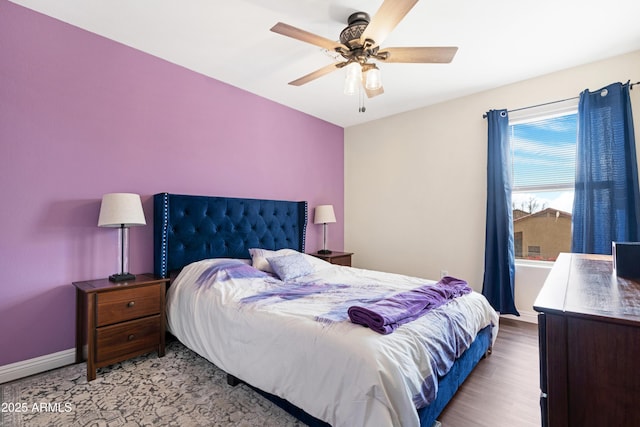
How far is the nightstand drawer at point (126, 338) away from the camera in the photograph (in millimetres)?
2190

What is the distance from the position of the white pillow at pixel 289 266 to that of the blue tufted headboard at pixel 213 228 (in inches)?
20.6

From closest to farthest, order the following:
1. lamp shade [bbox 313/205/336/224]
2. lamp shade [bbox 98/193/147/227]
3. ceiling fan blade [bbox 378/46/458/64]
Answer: ceiling fan blade [bbox 378/46/458/64]
lamp shade [bbox 98/193/147/227]
lamp shade [bbox 313/205/336/224]

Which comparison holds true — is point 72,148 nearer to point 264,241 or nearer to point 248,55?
point 248,55

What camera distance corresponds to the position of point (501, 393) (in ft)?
6.62

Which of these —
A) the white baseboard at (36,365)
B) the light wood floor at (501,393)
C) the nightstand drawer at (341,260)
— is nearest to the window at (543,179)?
the light wood floor at (501,393)

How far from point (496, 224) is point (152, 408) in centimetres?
356

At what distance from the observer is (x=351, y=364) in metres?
1.39

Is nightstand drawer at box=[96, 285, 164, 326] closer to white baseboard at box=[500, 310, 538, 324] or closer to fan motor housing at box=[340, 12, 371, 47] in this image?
fan motor housing at box=[340, 12, 371, 47]

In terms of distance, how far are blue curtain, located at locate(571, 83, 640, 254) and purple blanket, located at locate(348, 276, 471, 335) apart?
1.49 meters

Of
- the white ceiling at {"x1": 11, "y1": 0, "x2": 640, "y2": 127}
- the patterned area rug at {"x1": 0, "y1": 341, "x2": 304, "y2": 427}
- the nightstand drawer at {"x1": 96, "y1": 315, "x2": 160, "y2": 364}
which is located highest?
the white ceiling at {"x1": 11, "y1": 0, "x2": 640, "y2": 127}

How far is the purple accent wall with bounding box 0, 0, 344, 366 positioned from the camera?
2168 mm

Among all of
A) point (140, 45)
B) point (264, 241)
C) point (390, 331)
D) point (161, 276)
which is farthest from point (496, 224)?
point (140, 45)

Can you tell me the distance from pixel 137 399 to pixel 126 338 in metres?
0.54

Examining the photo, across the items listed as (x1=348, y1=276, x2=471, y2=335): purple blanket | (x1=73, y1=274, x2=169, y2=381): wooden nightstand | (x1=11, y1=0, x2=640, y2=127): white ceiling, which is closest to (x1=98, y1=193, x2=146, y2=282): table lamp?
(x1=73, y1=274, x2=169, y2=381): wooden nightstand
